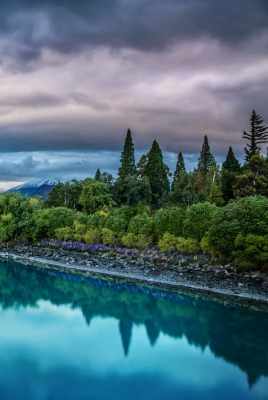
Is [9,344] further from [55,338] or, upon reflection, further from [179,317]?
[179,317]

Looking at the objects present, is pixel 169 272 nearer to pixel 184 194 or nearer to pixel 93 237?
pixel 93 237

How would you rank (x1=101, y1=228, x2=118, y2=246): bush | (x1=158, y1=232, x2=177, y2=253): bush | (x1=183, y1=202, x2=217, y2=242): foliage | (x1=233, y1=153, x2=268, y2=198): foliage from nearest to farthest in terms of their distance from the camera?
(x1=183, y1=202, x2=217, y2=242): foliage < (x1=158, y1=232, x2=177, y2=253): bush < (x1=233, y1=153, x2=268, y2=198): foliage < (x1=101, y1=228, x2=118, y2=246): bush

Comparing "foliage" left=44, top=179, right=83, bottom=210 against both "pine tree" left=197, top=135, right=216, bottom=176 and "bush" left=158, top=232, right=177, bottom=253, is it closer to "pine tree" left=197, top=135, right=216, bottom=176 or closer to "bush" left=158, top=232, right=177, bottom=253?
"pine tree" left=197, top=135, right=216, bottom=176

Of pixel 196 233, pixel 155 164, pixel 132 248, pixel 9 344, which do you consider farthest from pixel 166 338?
pixel 155 164

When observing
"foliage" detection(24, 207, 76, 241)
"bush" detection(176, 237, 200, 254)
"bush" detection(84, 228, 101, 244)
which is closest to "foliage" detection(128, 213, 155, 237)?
"bush" detection(84, 228, 101, 244)

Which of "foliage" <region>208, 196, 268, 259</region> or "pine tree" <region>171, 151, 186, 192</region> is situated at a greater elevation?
"pine tree" <region>171, 151, 186, 192</region>

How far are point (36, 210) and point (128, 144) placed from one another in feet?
51.2

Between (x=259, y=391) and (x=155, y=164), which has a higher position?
(x=155, y=164)

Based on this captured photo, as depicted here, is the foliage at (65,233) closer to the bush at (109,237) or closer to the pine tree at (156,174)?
the bush at (109,237)

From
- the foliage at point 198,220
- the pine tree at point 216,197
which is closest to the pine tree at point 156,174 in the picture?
the pine tree at point 216,197

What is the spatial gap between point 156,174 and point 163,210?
15.9 meters

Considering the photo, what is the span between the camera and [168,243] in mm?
34125

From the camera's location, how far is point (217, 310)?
24.5 metres

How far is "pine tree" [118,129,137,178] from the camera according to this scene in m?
55.8
